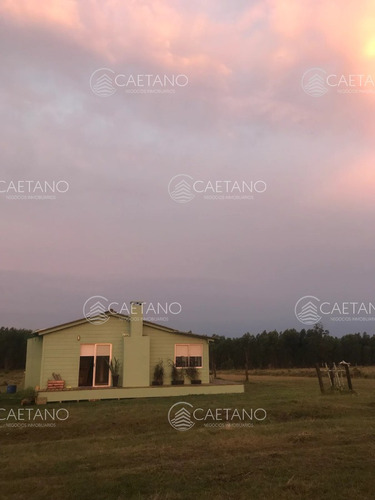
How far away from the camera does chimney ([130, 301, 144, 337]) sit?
798 inches

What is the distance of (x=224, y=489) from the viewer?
235 inches

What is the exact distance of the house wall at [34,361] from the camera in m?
20.2

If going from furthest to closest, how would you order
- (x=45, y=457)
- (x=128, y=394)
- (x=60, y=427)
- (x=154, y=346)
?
(x=154, y=346) < (x=128, y=394) < (x=60, y=427) < (x=45, y=457)

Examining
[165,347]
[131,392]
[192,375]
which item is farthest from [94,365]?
Result: [192,375]

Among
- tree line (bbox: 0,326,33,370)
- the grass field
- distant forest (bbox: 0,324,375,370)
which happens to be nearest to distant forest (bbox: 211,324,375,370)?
distant forest (bbox: 0,324,375,370)

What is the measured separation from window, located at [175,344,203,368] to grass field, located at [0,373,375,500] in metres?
8.87

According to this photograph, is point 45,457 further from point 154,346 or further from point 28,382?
point 28,382

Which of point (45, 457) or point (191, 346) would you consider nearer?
point (45, 457)

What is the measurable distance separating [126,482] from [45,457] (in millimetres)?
2521

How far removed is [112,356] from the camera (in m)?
20.1

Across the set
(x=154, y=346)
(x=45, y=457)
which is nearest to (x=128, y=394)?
(x=154, y=346)

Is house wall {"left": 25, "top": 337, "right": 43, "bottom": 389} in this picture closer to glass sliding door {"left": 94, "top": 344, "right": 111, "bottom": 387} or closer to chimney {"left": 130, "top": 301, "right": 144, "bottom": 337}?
glass sliding door {"left": 94, "top": 344, "right": 111, "bottom": 387}

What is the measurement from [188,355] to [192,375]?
95 cm

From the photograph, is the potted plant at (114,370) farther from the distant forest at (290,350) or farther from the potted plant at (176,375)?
the distant forest at (290,350)
